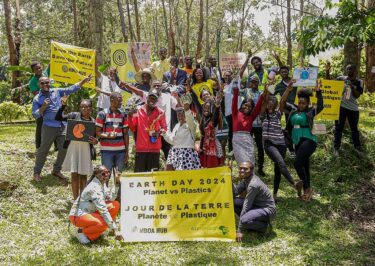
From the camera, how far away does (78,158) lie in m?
7.21

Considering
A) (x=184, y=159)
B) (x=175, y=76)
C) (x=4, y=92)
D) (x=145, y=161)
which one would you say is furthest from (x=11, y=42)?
(x=184, y=159)

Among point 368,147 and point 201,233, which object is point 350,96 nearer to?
point 368,147

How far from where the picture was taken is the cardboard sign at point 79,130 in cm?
703

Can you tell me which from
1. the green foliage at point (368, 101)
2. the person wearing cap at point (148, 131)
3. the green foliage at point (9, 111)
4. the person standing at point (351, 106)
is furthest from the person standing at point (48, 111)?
the green foliage at point (368, 101)

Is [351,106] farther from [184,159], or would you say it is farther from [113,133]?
[113,133]

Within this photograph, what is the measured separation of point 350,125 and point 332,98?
0.72m

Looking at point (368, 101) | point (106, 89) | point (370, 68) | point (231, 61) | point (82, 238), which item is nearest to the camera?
point (82, 238)

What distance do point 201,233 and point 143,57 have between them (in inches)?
208

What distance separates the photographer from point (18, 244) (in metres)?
6.33

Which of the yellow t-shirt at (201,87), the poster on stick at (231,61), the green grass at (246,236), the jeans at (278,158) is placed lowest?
the green grass at (246,236)

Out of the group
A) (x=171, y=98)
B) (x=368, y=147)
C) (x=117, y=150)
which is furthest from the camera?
(x=368, y=147)

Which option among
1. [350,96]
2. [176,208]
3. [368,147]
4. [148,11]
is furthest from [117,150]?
[148,11]

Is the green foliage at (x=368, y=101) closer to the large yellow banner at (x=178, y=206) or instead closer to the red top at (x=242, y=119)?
the red top at (x=242, y=119)

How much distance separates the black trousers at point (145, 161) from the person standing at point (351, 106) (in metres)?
4.50
